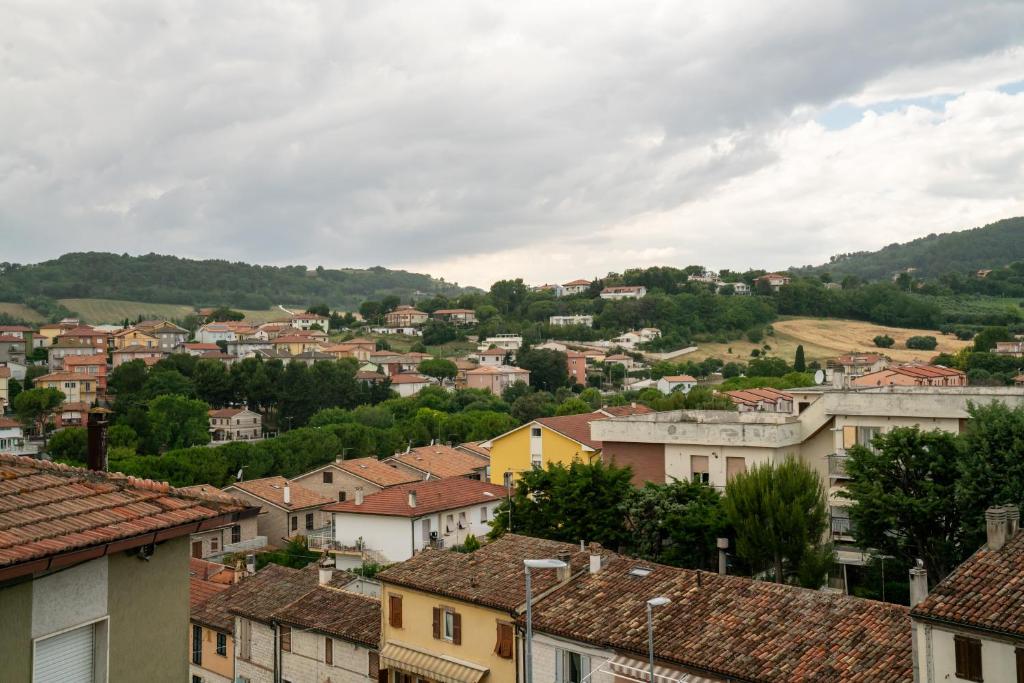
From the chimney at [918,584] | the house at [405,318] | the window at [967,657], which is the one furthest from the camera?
the house at [405,318]

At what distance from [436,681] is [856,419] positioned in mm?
16426

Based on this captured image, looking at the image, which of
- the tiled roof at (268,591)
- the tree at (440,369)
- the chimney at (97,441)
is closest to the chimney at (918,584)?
the chimney at (97,441)

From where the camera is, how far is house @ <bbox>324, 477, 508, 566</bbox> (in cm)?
3762

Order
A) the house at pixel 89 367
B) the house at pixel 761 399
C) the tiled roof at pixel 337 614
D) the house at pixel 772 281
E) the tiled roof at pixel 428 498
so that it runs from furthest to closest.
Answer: the house at pixel 772 281, the house at pixel 89 367, the house at pixel 761 399, the tiled roof at pixel 428 498, the tiled roof at pixel 337 614

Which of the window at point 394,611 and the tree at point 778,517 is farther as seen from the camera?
the tree at point 778,517

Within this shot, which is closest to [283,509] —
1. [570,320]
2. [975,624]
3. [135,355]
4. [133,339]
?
[975,624]

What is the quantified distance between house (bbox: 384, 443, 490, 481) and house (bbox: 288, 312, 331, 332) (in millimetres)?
133202

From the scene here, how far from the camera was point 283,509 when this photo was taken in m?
47.3

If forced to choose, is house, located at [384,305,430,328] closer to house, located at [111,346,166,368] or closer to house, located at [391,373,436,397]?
house, located at [111,346,166,368]

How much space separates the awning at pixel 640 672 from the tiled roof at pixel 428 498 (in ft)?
70.3

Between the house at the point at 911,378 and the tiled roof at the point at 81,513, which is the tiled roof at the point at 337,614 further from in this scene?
the house at the point at 911,378

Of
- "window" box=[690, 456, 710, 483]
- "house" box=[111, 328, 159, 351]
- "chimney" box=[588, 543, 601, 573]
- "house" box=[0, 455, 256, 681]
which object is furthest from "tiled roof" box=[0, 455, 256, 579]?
"house" box=[111, 328, 159, 351]

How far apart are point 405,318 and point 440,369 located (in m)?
57.5

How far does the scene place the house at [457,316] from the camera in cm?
17900
